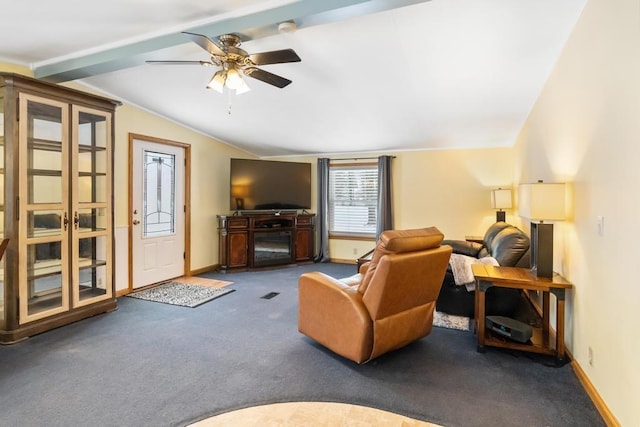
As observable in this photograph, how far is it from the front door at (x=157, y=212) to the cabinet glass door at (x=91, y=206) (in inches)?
34.2

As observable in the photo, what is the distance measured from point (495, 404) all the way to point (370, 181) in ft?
15.4

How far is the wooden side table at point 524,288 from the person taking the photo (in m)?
2.49

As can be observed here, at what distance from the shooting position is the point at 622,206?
1777mm

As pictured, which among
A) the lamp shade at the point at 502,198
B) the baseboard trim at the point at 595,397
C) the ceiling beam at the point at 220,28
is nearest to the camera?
the baseboard trim at the point at 595,397

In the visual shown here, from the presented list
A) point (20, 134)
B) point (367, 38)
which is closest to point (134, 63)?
point (20, 134)

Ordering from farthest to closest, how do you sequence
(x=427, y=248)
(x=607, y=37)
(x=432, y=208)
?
(x=432, y=208), (x=427, y=248), (x=607, y=37)

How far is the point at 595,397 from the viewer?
6.67ft

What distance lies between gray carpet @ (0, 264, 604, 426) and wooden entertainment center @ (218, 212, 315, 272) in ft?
7.75

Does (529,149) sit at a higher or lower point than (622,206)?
higher

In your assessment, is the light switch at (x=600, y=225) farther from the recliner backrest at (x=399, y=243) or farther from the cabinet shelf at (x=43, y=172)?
the cabinet shelf at (x=43, y=172)

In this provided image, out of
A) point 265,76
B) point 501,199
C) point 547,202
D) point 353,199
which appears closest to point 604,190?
point 547,202

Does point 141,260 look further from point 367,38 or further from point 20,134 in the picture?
point 367,38

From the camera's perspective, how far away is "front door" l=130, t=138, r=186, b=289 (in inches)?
180

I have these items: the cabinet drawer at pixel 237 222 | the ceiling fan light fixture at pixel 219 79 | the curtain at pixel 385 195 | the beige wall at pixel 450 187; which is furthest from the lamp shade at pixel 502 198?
the ceiling fan light fixture at pixel 219 79
